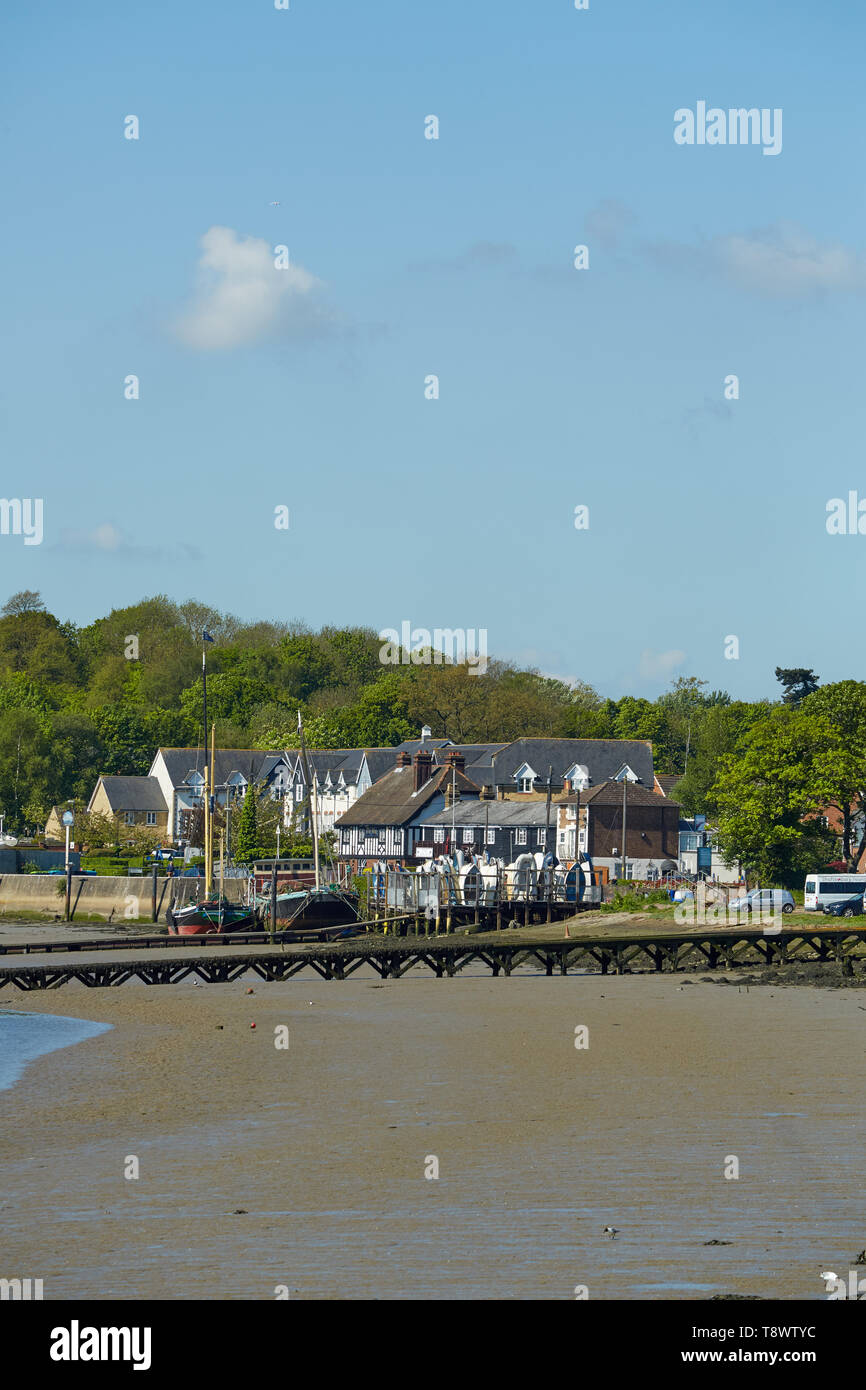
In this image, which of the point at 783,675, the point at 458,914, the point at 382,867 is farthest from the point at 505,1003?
the point at 783,675

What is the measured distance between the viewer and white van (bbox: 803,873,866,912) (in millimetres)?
74688

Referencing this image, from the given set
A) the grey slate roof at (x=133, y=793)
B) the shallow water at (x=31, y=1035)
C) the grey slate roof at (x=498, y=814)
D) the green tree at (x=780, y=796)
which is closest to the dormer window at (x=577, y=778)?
the grey slate roof at (x=498, y=814)

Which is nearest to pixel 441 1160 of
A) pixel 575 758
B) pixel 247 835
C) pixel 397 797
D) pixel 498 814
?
pixel 498 814

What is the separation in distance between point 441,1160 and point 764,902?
192ft

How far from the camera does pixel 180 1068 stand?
29.0 meters

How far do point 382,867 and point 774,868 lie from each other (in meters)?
28.3

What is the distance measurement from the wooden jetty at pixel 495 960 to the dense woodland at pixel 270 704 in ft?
102

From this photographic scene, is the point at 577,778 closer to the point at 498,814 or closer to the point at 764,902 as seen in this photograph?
the point at 498,814

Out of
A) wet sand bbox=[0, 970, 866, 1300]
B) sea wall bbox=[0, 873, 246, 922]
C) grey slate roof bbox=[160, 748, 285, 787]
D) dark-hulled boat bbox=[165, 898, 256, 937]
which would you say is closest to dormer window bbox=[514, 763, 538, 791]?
sea wall bbox=[0, 873, 246, 922]

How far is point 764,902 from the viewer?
74688mm
